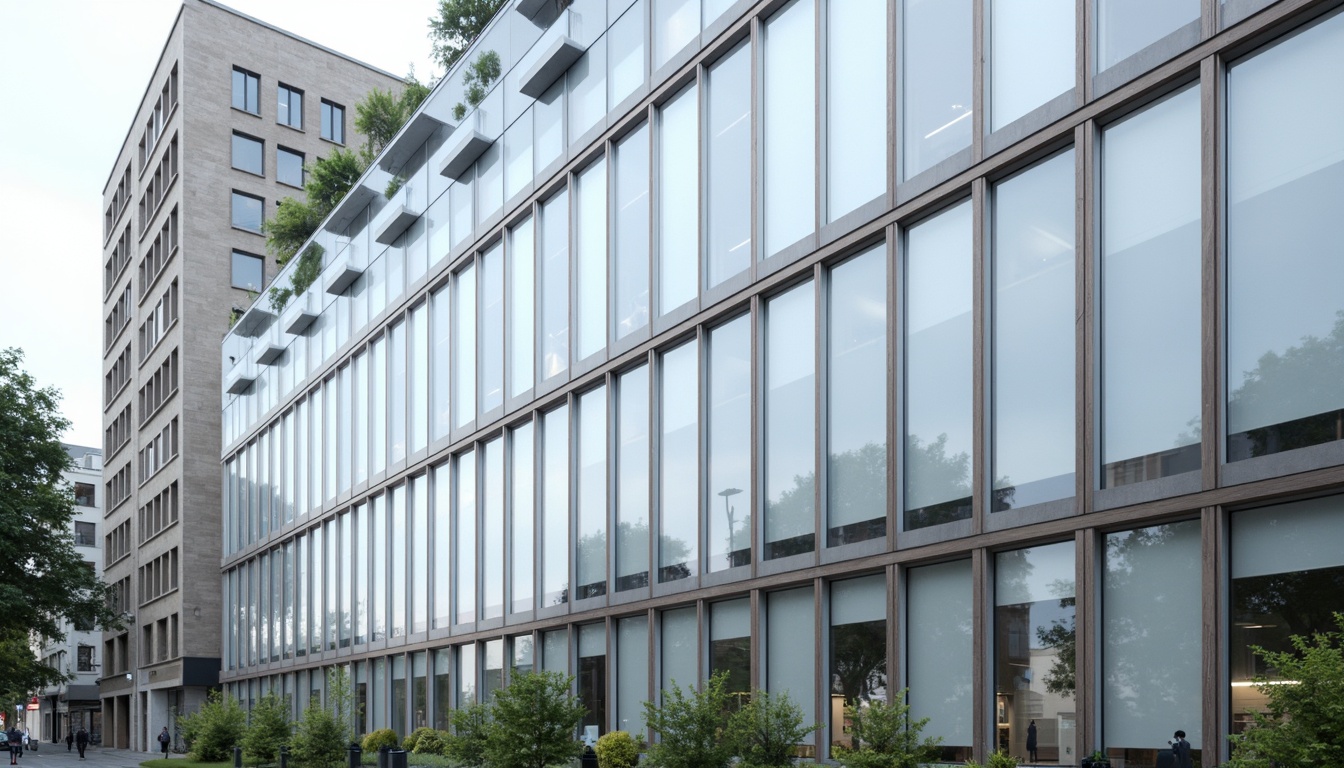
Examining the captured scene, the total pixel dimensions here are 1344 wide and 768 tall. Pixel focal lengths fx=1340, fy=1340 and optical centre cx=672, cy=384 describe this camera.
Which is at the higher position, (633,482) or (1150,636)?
(633,482)

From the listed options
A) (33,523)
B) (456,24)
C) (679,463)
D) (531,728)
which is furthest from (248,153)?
(531,728)

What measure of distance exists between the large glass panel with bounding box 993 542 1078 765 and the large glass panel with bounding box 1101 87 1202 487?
1.42m

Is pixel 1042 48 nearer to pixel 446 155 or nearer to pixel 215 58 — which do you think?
pixel 446 155

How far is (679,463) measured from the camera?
2295cm

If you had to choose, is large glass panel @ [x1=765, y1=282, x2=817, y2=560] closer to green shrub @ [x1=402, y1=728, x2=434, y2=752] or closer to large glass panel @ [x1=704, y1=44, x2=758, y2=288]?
large glass panel @ [x1=704, y1=44, x2=758, y2=288]

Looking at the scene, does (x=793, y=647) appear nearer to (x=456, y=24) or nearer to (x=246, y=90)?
(x=456, y=24)

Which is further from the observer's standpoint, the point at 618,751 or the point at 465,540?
the point at 465,540

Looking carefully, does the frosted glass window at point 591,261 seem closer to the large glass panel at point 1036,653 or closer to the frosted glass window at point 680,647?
the frosted glass window at point 680,647

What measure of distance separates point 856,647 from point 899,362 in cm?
395

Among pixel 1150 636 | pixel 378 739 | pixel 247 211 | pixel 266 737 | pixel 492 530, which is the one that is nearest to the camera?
pixel 1150 636

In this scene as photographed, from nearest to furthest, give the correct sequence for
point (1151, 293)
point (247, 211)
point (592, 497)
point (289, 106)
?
point (1151, 293)
point (592, 497)
point (247, 211)
point (289, 106)

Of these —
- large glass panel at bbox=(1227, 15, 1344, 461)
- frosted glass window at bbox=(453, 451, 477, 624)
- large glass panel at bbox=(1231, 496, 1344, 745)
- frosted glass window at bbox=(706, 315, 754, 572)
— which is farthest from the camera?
frosted glass window at bbox=(453, 451, 477, 624)

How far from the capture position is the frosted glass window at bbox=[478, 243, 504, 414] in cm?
3016

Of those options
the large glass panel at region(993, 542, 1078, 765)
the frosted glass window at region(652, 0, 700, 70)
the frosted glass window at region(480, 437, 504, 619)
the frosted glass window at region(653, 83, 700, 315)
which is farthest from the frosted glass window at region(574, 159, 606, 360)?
the large glass panel at region(993, 542, 1078, 765)
